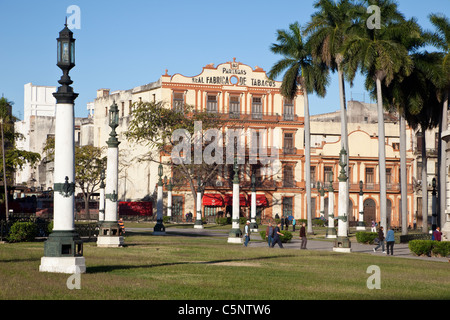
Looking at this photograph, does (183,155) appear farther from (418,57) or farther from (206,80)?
(418,57)

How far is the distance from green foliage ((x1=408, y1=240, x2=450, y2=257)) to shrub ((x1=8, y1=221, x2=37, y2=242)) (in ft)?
62.2

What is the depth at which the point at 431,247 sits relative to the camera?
37469 mm

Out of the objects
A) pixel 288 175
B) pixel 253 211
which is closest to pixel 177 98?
pixel 288 175

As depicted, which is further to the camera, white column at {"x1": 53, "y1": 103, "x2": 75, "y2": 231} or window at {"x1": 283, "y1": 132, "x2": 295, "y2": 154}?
window at {"x1": 283, "y1": 132, "x2": 295, "y2": 154}

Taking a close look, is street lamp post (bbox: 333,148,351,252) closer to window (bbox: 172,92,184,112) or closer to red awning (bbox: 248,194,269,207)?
red awning (bbox: 248,194,269,207)

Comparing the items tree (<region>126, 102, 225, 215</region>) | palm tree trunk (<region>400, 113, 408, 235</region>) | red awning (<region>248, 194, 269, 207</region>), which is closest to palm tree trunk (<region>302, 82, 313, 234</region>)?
palm tree trunk (<region>400, 113, 408, 235</region>)

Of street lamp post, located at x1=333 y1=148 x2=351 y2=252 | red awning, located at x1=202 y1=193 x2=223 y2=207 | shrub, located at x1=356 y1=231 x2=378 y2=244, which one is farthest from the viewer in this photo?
red awning, located at x1=202 y1=193 x2=223 y2=207

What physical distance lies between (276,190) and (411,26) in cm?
3812

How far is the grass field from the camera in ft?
52.1

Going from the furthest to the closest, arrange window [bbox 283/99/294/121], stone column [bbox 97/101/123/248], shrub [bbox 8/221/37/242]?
1. window [bbox 283/99/294/121]
2. shrub [bbox 8/221/37/242]
3. stone column [bbox 97/101/123/248]

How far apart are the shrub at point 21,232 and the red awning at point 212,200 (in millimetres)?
49784

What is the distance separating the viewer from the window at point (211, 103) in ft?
285

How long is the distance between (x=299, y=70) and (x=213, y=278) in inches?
1834

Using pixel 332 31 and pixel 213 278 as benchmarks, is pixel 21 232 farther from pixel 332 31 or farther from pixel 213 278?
pixel 332 31
